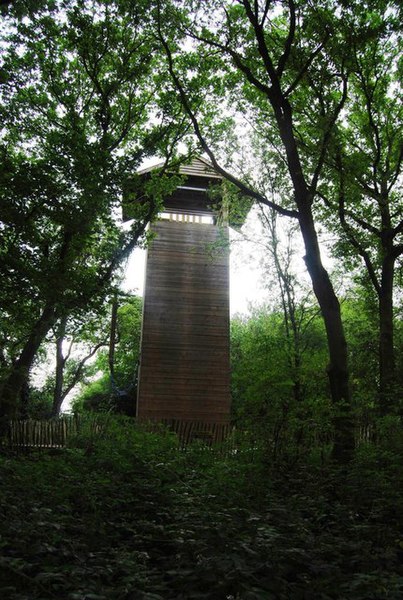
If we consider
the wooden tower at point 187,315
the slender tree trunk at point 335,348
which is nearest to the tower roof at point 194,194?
the wooden tower at point 187,315

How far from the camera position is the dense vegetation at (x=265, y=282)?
11.3 ft

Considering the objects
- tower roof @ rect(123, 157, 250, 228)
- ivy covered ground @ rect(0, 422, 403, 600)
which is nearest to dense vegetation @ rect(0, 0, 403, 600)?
ivy covered ground @ rect(0, 422, 403, 600)

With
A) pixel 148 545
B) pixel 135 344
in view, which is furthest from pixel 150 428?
pixel 135 344

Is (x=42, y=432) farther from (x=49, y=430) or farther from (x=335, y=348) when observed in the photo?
(x=335, y=348)

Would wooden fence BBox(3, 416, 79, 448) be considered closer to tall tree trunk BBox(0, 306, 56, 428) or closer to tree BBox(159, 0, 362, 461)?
tall tree trunk BBox(0, 306, 56, 428)

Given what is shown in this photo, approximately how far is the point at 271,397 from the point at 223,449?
205cm

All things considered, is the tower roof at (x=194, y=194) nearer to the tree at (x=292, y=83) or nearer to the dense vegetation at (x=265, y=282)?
the dense vegetation at (x=265, y=282)

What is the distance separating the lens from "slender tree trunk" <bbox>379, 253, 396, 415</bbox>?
11.9 metres

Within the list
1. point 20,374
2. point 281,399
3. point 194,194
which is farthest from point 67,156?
point 194,194

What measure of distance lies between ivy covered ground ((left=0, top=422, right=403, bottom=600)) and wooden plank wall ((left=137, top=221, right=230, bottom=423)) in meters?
9.84

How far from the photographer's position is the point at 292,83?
1078 cm

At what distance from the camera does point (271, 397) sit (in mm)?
11117

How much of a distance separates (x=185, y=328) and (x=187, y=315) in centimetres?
55

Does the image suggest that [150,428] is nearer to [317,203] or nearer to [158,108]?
[317,203]
